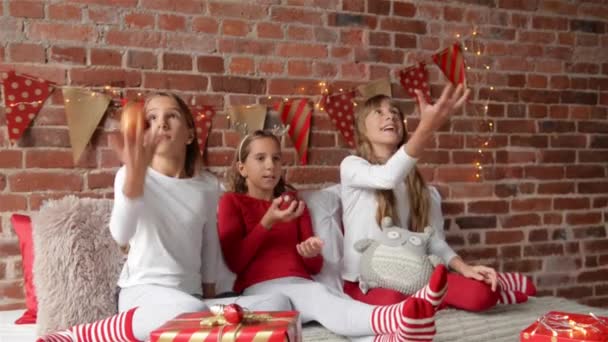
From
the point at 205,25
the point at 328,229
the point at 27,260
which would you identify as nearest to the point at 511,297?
the point at 328,229

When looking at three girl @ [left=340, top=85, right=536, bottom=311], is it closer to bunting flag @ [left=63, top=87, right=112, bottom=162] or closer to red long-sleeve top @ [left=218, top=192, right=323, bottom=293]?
red long-sleeve top @ [left=218, top=192, right=323, bottom=293]

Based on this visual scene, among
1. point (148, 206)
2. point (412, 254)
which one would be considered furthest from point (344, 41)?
point (148, 206)

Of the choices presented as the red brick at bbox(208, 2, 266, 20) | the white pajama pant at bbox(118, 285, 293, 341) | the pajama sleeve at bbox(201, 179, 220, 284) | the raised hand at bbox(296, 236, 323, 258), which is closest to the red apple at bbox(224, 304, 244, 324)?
the white pajama pant at bbox(118, 285, 293, 341)

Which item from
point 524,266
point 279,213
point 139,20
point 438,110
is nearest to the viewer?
point 438,110

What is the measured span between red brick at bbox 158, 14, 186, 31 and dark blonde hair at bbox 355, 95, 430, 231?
2.44 ft

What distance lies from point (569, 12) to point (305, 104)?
4.61 feet

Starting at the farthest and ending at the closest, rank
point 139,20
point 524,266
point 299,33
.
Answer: point 524,266 < point 299,33 < point 139,20

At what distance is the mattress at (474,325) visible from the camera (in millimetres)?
1629

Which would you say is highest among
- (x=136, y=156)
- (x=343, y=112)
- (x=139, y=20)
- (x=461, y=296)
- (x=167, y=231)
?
(x=139, y=20)

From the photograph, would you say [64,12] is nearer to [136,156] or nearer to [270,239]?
[136,156]

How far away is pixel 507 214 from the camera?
2.69 m

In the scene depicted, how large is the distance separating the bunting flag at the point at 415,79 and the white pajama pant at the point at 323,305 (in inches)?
40.0

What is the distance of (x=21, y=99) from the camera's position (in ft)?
6.57

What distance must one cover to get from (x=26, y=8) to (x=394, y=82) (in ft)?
4.70
